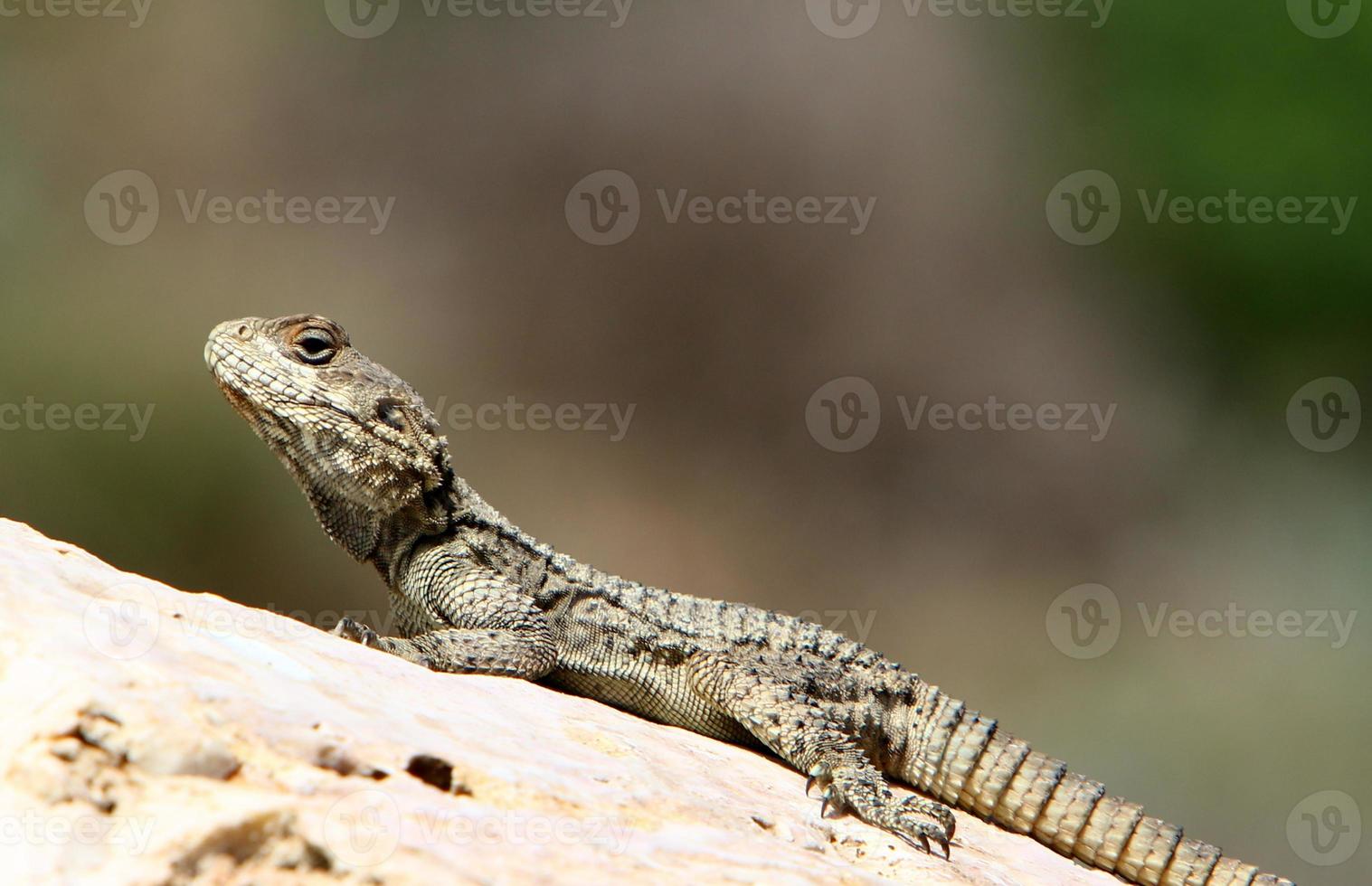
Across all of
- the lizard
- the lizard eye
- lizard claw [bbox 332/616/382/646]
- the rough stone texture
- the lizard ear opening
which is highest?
the lizard eye

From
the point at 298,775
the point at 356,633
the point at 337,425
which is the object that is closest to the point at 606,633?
the point at 356,633

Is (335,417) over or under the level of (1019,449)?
under

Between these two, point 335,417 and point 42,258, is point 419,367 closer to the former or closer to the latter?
point 42,258

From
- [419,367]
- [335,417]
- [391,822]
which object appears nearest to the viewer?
[391,822]

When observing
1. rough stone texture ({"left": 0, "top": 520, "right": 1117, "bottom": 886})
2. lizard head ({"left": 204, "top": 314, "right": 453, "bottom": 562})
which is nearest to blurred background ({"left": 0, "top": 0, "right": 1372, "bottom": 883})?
lizard head ({"left": 204, "top": 314, "right": 453, "bottom": 562})

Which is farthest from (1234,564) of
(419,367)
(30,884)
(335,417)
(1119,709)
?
(30,884)

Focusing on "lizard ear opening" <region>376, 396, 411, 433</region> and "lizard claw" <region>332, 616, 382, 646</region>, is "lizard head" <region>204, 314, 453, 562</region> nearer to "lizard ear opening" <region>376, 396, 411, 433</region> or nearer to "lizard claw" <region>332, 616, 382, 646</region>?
"lizard ear opening" <region>376, 396, 411, 433</region>

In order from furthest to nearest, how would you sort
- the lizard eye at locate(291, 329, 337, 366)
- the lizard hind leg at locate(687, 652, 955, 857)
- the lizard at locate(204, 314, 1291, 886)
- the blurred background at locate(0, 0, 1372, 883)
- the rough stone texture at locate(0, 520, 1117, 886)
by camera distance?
the blurred background at locate(0, 0, 1372, 883), the lizard eye at locate(291, 329, 337, 366), the lizard at locate(204, 314, 1291, 886), the lizard hind leg at locate(687, 652, 955, 857), the rough stone texture at locate(0, 520, 1117, 886)
